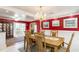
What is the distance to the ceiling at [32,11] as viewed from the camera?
4.66 feet

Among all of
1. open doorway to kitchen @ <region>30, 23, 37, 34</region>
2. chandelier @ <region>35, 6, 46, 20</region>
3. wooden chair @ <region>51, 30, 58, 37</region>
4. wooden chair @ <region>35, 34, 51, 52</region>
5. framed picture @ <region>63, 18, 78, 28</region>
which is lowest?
wooden chair @ <region>35, 34, 51, 52</region>

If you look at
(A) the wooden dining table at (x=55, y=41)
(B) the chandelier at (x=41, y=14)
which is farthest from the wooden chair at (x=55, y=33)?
(B) the chandelier at (x=41, y=14)

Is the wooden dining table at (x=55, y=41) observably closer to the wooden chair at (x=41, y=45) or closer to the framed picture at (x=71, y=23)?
the wooden chair at (x=41, y=45)

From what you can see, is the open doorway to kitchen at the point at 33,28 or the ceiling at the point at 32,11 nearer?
the ceiling at the point at 32,11

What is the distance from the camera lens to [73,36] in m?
1.43

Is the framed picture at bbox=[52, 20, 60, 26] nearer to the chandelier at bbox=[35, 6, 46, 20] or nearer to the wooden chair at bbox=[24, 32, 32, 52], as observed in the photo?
the chandelier at bbox=[35, 6, 46, 20]

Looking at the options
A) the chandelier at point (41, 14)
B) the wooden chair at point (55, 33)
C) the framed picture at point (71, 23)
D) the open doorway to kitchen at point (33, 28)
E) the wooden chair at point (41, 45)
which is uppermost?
the chandelier at point (41, 14)

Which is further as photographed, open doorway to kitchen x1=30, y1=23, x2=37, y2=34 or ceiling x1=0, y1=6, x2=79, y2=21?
open doorway to kitchen x1=30, y1=23, x2=37, y2=34

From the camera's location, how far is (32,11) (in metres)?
1.49

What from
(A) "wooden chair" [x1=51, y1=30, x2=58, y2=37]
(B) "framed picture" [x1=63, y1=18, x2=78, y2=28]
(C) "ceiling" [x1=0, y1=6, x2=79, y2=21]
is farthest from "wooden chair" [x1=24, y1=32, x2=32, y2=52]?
(B) "framed picture" [x1=63, y1=18, x2=78, y2=28]

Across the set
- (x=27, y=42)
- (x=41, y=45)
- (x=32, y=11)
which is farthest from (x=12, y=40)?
(x=32, y=11)

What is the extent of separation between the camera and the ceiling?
4.66ft

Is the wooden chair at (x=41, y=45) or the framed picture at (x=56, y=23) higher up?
the framed picture at (x=56, y=23)
